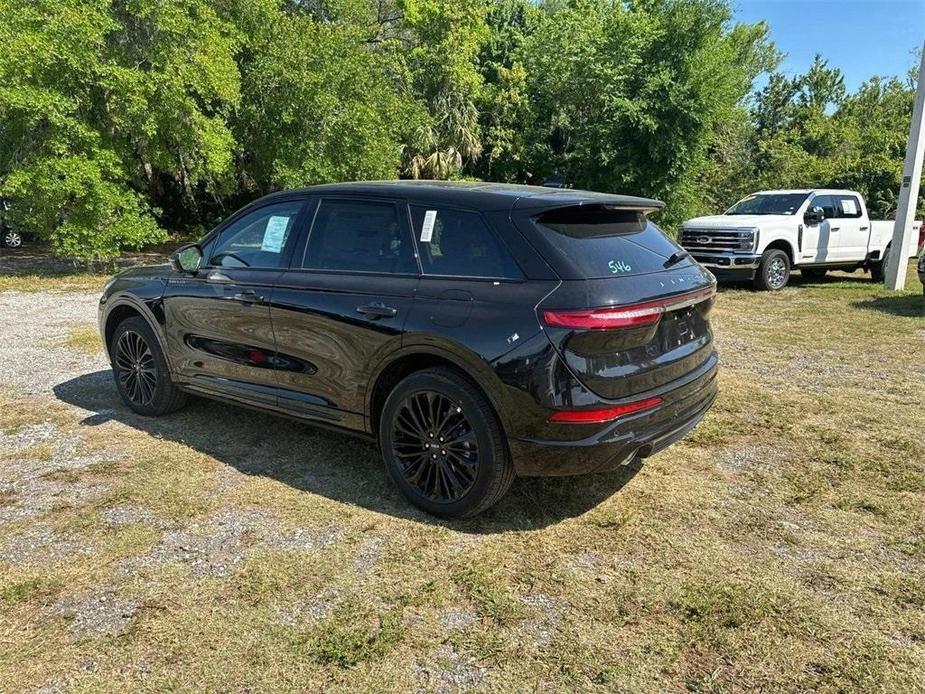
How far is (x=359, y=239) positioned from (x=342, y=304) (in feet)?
1.38

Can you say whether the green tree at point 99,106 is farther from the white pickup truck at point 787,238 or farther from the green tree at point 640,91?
the green tree at point 640,91

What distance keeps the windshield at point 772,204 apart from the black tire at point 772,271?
1041 millimetres

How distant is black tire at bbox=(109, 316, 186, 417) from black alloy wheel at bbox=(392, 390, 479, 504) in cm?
228

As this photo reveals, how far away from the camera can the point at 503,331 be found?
309 centimetres

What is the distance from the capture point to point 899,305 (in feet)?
33.4

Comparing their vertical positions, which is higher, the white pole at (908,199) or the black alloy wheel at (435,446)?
the white pole at (908,199)

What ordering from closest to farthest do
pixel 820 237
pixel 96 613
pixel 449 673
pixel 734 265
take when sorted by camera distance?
1. pixel 449 673
2. pixel 96 613
3. pixel 734 265
4. pixel 820 237

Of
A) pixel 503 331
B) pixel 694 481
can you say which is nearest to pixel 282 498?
pixel 503 331

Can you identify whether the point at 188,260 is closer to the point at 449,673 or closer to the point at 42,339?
the point at 449,673

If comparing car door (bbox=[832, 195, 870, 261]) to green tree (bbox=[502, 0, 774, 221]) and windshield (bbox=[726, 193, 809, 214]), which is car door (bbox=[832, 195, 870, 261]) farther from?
green tree (bbox=[502, 0, 774, 221])

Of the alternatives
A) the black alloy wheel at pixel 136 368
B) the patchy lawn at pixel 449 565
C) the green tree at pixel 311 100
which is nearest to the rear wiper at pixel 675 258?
the patchy lawn at pixel 449 565

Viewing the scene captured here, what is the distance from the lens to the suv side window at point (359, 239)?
11.9ft

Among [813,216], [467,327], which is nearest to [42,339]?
[467,327]

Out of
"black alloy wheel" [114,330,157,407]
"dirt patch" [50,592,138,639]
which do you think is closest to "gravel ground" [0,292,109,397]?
"black alloy wheel" [114,330,157,407]
